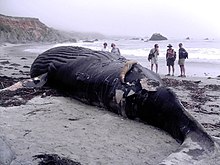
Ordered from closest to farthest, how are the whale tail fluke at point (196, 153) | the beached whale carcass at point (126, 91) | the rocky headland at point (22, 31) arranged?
the whale tail fluke at point (196, 153) → the beached whale carcass at point (126, 91) → the rocky headland at point (22, 31)

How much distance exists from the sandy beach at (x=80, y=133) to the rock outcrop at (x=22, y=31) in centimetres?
5656

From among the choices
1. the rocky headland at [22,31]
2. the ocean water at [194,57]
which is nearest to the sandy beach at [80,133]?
the ocean water at [194,57]

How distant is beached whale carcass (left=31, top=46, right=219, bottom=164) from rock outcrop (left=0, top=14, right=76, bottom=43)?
55150 mm

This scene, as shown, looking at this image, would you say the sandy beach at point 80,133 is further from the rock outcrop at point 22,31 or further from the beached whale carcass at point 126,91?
the rock outcrop at point 22,31

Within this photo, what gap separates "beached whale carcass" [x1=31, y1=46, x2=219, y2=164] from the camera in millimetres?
4055

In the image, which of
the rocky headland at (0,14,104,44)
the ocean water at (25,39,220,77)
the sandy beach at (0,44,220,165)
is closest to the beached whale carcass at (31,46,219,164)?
the sandy beach at (0,44,220,165)

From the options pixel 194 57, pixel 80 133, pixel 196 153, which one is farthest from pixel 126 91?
pixel 194 57

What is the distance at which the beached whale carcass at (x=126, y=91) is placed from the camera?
160 inches

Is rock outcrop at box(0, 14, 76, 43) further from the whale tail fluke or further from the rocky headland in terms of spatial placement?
the whale tail fluke

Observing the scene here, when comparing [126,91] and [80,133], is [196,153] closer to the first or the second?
[80,133]

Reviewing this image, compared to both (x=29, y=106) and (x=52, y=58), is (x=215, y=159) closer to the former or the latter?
(x=29, y=106)

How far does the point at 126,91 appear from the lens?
569 cm

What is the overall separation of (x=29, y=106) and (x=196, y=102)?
3.68 metres

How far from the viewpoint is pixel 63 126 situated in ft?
17.3
